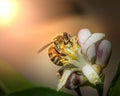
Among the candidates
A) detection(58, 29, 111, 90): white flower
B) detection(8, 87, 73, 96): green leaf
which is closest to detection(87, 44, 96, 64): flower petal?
detection(58, 29, 111, 90): white flower

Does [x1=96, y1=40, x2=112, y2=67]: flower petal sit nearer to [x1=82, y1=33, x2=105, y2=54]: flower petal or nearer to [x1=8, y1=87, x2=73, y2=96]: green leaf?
[x1=82, y1=33, x2=105, y2=54]: flower petal

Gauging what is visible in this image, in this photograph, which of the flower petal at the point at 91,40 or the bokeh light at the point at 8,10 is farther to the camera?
the bokeh light at the point at 8,10

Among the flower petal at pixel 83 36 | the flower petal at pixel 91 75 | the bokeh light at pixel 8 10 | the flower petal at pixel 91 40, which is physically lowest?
the flower petal at pixel 91 75

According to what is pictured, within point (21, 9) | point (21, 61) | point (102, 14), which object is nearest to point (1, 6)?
point (21, 9)

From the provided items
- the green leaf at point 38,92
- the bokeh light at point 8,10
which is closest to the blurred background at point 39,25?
the bokeh light at point 8,10

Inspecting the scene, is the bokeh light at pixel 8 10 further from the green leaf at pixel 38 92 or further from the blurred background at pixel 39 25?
the green leaf at pixel 38 92

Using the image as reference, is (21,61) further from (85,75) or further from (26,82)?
(85,75)

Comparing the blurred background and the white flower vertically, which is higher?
A: the blurred background

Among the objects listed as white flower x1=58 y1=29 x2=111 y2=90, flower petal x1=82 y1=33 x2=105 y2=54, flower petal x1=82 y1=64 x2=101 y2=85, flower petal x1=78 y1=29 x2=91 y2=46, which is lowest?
flower petal x1=82 y1=64 x2=101 y2=85

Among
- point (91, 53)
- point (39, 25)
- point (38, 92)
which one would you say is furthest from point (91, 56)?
point (39, 25)
